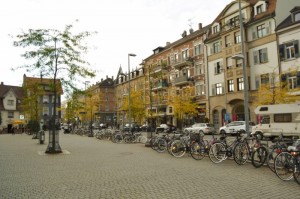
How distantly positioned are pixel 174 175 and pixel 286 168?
3.42 meters

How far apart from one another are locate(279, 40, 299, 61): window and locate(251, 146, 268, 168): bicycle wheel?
22.2 meters

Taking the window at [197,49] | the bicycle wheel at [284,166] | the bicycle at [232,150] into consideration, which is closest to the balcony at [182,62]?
the window at [197,49]

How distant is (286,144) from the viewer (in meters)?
10.4

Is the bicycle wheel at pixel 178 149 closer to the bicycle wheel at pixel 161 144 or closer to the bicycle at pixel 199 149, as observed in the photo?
the bicycle at pixel 199 149

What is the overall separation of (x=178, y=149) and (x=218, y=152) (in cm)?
269

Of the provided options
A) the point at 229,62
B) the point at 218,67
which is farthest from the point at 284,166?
the point at 218,67

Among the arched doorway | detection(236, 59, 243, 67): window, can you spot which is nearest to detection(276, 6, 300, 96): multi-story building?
detection(236, 59, 243, 67): window

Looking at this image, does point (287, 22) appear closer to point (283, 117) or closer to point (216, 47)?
point (216, 47)

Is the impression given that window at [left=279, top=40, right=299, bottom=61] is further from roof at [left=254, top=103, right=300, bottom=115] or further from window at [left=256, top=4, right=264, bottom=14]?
roof at [left=254, top=103, right=300, bottom=115]

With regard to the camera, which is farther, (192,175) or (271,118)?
(271,118)

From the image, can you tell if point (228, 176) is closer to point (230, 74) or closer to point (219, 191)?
point (219, 191)

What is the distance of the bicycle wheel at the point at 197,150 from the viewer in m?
13.8

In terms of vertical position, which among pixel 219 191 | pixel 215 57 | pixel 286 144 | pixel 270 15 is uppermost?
pixel 270 15

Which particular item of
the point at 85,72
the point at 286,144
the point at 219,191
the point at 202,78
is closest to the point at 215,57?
the point at 202,78
